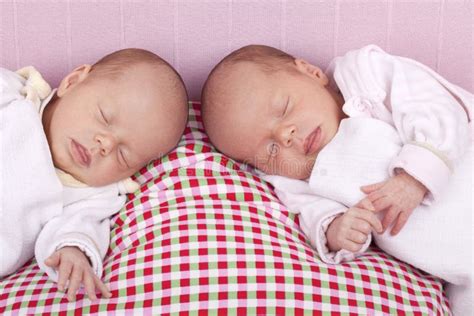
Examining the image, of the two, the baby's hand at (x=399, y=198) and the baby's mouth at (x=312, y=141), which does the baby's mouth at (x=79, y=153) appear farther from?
the baby's hand at (x=399, y=198)

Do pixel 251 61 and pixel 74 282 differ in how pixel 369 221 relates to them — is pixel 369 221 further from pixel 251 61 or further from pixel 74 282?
pixel 74 282

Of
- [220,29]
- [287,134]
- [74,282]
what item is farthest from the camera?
[220,29]

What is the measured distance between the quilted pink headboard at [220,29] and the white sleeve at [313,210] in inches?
15.1

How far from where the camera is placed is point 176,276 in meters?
1.28

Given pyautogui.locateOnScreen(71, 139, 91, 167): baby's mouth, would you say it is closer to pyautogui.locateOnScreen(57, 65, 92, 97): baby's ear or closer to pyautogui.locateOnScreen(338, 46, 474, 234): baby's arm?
pyautogui.locateOnScreen(57, 65, 92, 97): baby's ear

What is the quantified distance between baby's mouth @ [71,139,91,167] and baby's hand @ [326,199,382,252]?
21.1 inches

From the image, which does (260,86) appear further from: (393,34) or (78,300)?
(78,300)

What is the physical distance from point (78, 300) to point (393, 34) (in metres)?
0.99

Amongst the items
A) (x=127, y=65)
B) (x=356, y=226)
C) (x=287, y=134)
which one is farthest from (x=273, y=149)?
(x=127, y=65)

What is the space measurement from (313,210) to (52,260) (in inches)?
20.7

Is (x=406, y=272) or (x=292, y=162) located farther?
(x=292, y=162)

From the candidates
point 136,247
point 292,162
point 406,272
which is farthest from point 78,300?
point 406,272

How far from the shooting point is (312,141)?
148 cm

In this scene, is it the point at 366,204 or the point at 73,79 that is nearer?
the point at 366,204
